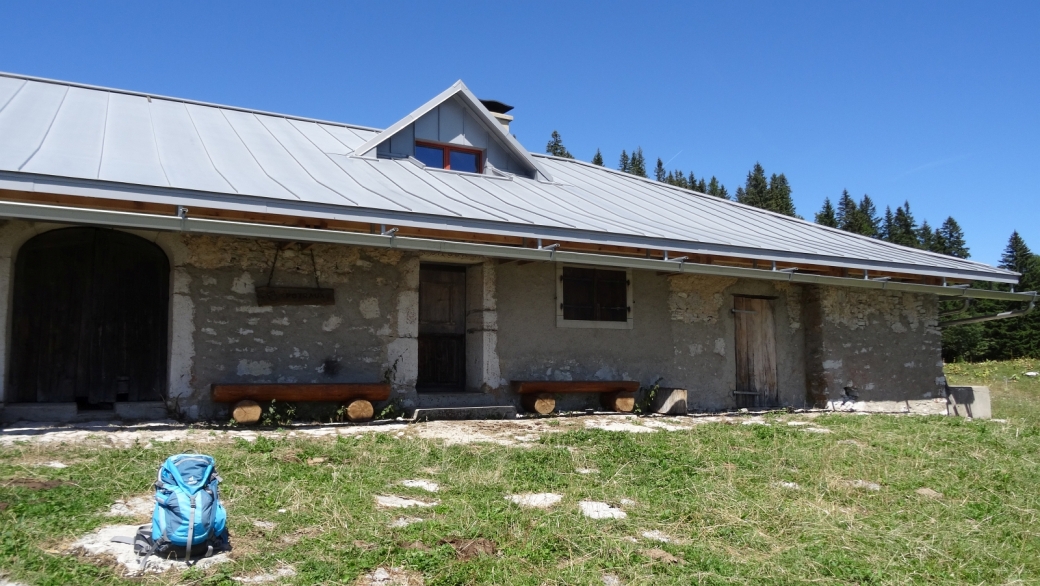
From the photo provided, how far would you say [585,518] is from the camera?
4.89 metres

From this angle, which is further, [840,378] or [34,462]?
[840,378]

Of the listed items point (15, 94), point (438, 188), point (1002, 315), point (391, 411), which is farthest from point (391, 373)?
point (1002, 315)

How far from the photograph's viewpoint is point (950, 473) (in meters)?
6.64

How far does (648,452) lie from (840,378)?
5808 millimetres

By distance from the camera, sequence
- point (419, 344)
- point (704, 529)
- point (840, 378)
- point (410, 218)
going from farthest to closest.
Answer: point (840, 378) < point (419, 344) < point (410, 218) < point (704, 529)

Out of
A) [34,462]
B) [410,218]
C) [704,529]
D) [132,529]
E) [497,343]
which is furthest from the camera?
[497,343]

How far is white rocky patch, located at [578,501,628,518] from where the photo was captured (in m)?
5.04

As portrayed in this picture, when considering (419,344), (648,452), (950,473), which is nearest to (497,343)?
(419,344)

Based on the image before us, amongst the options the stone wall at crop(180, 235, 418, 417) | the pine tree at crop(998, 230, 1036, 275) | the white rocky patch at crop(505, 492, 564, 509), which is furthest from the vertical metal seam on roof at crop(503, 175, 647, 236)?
the pine tree at crop(998, 230, 1036, 275)

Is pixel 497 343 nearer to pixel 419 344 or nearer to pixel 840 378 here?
pixel 419 344

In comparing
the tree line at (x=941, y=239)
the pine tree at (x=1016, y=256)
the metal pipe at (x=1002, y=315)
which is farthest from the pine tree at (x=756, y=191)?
the metal pipe at (x=1002, y=315)

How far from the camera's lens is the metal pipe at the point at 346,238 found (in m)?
6.29

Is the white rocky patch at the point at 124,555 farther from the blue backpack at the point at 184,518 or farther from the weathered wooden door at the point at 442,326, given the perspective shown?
the weathered wooden door at the point at 442,326

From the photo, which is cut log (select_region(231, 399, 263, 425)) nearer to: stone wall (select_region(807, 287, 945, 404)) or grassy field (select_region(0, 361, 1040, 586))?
grassy field (select_region(0, 361, 1040, 586))
